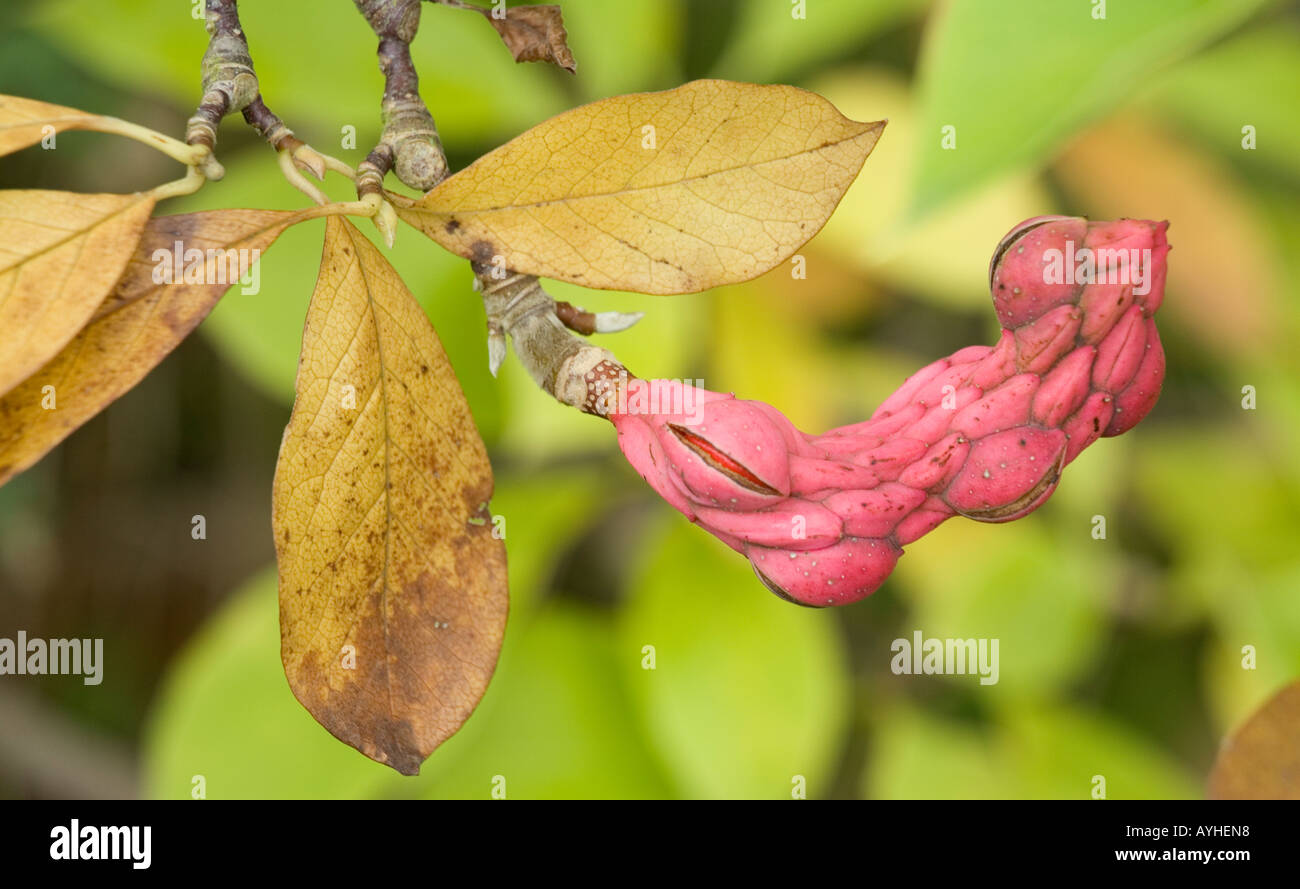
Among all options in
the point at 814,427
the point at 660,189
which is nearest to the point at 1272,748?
the point at 660,189

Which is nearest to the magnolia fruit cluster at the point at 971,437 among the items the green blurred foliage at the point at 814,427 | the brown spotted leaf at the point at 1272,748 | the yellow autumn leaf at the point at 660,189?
the yellow autumn leaf at the point at 660,189

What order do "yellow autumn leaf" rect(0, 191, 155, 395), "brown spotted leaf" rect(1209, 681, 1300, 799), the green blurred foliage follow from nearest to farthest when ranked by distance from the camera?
1. "yellow autumn leaf" rect(0, 191, 155, 395)
2. "brown spotted leaf" rect(1209, 681, 1300, 799)
3. the green blurred foliage

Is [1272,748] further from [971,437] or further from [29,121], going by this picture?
[29,121]

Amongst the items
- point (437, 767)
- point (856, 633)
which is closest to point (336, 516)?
point (437, 767)

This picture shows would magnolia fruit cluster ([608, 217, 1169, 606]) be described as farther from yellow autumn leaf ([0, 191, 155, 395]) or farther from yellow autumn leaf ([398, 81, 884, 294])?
yellow autumn leaf ([0, 191, 155, 395])

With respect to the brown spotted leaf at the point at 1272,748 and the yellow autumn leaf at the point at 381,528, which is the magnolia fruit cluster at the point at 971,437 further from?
the brown spotted leaf at the point at 1272,748

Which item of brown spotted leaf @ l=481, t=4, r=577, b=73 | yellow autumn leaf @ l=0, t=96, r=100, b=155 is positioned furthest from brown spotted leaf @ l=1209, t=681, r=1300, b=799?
yellow autumn leaf @ l=0, t=96, r=100, b=155

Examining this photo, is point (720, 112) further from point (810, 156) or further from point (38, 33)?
point (38, 33)
